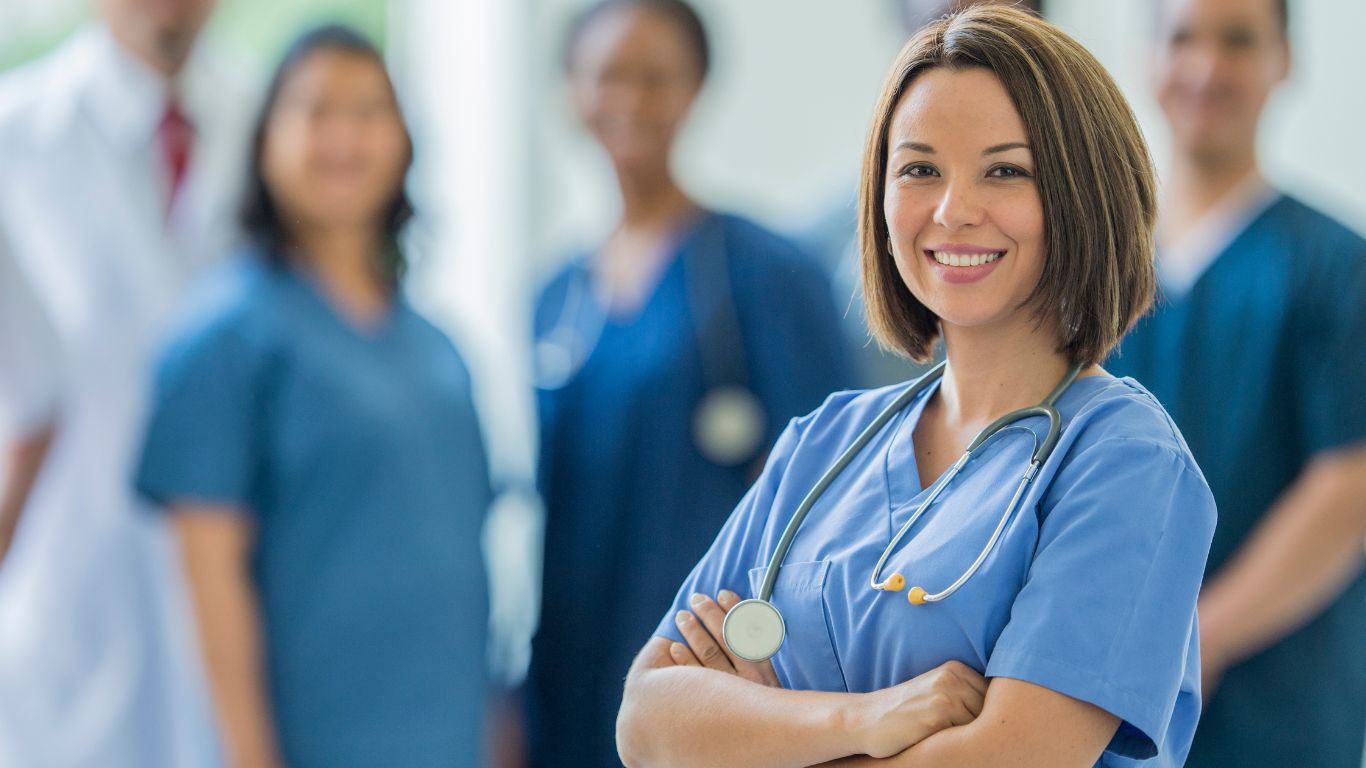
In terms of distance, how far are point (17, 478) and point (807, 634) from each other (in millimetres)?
1222

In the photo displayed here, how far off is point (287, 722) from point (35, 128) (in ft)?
2.19

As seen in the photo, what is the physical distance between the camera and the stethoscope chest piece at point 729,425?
91 centimetres

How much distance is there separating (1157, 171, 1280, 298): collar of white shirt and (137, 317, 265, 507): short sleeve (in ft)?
2.80

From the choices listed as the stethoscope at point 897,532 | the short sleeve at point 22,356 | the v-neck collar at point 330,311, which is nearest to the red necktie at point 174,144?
the short sleeve at point 22,356

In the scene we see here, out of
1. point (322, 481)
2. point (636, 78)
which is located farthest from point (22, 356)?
point (636, 78)

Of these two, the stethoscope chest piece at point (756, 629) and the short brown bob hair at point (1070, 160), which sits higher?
the short brown bob hair at point (1070, 160)

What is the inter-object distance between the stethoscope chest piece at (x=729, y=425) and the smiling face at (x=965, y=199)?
35 centimetres

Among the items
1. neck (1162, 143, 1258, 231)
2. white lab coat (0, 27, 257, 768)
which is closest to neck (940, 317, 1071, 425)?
neck (1162, 143, 1258, 231)

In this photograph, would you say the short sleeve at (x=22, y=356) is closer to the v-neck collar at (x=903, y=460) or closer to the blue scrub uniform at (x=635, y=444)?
the blue scrub uniform at (x=635, y=444)

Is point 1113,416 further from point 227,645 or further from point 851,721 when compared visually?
point 227,645

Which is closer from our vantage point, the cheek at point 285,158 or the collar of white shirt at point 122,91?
the cheek at point 285,158

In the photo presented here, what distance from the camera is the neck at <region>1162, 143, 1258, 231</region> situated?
799 millimetres

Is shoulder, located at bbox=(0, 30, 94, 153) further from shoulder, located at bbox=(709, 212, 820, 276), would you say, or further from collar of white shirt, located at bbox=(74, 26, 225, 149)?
shoulder, located at bbox=(709, 212, 820, 276)

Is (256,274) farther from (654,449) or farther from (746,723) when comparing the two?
(746,723)
